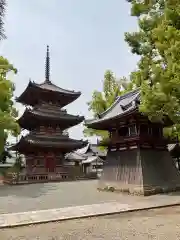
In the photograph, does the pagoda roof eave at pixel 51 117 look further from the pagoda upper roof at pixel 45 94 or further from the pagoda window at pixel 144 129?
the pagoda window at pixel 144 129

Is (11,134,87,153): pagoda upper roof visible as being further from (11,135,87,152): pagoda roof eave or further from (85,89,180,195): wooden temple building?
(85,89,180,195): wooden temple building

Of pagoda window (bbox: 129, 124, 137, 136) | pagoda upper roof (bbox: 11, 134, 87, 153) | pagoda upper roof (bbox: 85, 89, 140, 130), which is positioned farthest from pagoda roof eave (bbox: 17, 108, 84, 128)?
pagoda window (bbox: 129, 124, 137, 136)

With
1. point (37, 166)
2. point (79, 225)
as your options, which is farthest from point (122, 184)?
point (37, 166)

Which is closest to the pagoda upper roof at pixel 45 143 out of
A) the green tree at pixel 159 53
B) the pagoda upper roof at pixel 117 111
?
the pagoda upper roof at pixel 117 111

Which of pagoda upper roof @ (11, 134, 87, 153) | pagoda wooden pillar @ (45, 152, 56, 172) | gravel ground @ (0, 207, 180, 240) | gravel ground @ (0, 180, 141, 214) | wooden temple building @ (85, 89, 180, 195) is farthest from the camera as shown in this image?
pagoda wooden pillar @ (45, 152, 56, 172)

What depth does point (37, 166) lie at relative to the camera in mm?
29281

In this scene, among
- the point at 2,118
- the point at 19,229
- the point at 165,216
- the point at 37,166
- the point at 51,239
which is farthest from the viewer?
the point at 37,166

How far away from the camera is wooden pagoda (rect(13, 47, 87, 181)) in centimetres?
2938

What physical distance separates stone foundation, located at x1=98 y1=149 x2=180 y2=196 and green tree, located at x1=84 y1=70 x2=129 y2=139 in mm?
10745

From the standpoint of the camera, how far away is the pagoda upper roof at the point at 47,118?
97.1ft

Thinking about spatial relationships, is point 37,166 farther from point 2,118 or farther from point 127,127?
point 2,118

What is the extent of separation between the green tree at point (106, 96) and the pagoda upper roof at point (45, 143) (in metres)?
2.83

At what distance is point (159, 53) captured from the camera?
10984 millimetres

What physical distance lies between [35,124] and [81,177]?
29.6 ft
